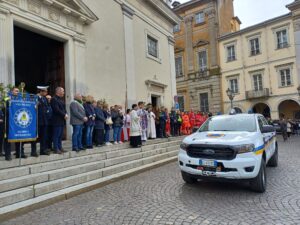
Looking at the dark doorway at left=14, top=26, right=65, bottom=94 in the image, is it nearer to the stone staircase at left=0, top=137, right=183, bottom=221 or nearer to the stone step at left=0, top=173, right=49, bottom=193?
the stone staircase at left=0, top=137, right=183, bottom=221

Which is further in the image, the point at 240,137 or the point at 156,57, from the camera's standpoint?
the point at 156,57

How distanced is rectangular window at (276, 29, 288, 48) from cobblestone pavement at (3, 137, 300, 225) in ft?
84.7

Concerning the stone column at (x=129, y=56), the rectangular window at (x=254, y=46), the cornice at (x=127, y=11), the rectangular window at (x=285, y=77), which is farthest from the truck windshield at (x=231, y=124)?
the rectangular window at (x=254, y=46)

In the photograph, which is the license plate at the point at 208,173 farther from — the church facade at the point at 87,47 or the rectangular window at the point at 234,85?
the rectangular window at the point at 234,85

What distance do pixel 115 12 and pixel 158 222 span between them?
12.5 metres

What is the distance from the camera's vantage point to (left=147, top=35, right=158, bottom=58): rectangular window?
17469 mm

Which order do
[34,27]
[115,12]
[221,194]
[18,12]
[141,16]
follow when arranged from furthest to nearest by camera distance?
[141,16]
[115,12]
[34,27]
[18,12]
[221,194]

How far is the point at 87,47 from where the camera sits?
11.8 metres

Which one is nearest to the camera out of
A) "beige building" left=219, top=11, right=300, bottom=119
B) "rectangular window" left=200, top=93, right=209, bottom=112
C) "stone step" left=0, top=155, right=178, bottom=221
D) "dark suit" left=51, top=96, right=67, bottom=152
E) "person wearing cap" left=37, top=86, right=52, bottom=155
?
"stone step" left=0, top=155, right=178, bottom=221

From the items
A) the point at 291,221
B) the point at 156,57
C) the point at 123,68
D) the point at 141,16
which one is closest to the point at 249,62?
the point at 156,57

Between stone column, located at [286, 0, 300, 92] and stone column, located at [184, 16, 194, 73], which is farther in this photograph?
stone column, located at [184, 16, 194, 73]

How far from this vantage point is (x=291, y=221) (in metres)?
3.98

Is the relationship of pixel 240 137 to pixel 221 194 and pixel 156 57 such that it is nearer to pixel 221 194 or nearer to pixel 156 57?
pixel 221 194

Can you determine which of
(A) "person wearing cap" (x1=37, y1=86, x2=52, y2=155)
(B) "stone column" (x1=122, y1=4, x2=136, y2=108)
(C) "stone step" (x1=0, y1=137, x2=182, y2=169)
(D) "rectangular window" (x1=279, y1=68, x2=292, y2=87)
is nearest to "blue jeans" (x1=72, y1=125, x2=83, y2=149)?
(C) "stone step" (x1=0, y1=137, x2=182, y2=169)
